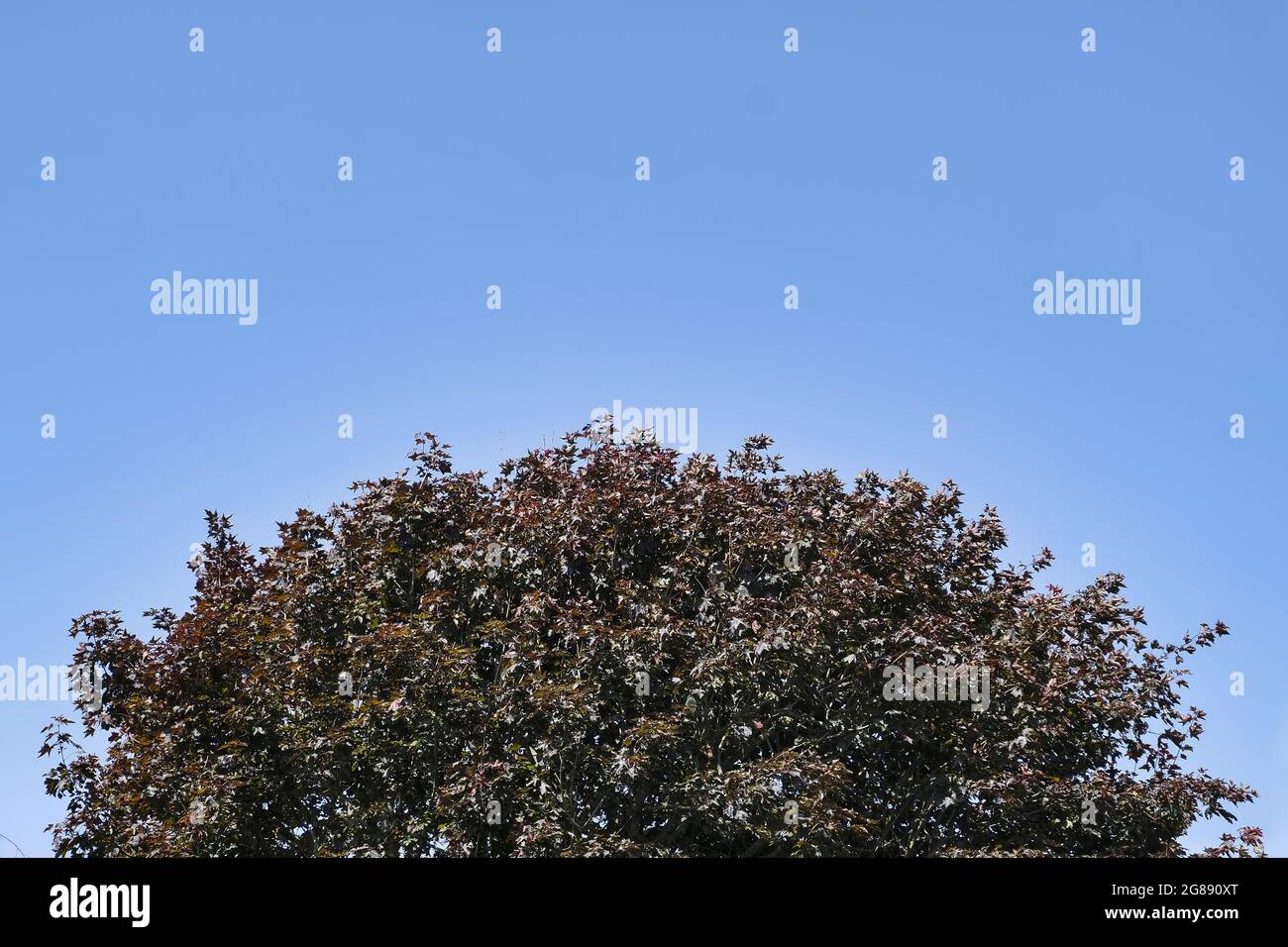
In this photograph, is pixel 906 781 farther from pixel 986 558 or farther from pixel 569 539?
pixel 569 539

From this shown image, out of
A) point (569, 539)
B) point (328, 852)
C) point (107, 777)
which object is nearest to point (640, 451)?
point (569, 539)

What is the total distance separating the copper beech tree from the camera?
15781 mm

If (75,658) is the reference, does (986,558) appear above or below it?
above

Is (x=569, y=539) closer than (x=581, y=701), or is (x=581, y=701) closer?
(x=581, y=701)

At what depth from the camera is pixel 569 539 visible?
1669cm

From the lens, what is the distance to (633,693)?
1620 centimetres

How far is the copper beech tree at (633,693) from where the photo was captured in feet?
51.8
